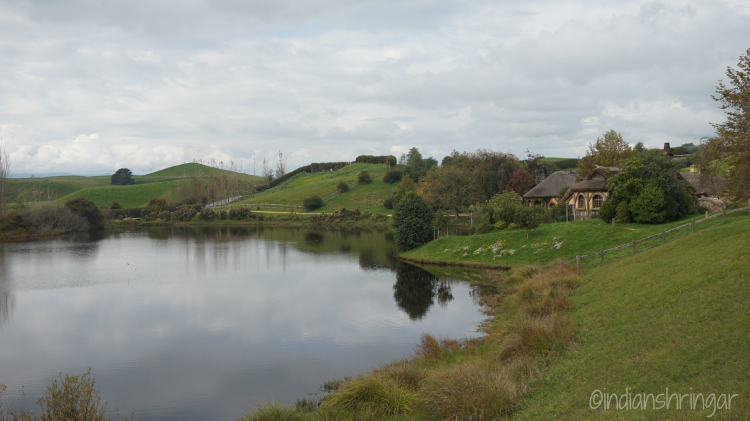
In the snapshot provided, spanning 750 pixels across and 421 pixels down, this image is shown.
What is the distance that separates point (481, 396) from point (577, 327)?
5830mm

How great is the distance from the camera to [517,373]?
1188 cm

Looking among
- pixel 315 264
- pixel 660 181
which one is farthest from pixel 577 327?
pixel 315 264

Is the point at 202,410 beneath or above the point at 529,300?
beneath

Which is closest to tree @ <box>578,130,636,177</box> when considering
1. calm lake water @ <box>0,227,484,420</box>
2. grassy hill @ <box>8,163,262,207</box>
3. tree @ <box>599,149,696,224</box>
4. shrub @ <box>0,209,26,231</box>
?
tree @ <box>599,149,696,224</box>

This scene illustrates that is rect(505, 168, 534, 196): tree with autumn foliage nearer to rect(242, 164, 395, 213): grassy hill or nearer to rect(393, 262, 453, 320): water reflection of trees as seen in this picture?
rect(242, 164, 395, 213): grassy hill

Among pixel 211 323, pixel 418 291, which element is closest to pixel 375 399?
pixel 211 323

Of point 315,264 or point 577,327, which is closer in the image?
point 577,327

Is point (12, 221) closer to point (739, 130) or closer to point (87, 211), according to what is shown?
point (87, 211)

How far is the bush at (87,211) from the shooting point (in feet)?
260

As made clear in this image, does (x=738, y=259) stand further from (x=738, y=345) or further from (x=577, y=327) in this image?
(x=738, y=345)

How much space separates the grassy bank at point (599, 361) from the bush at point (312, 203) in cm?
7268

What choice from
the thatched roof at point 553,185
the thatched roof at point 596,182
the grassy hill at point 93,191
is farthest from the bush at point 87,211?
the thatched roof at point 596,182

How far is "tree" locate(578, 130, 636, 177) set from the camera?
56438 mm

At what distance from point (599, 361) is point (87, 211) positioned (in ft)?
291
